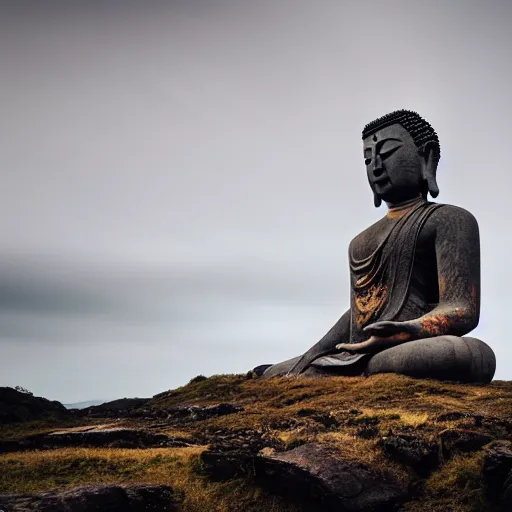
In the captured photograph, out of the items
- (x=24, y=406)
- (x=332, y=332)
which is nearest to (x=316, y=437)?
(x=24, y=406)

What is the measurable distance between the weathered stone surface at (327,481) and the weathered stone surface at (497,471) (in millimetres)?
754

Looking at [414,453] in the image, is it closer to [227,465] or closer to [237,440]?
[227,465]

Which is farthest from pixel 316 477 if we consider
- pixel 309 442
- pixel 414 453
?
pixel 414 453

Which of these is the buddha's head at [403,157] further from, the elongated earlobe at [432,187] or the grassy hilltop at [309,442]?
the grassy hilltop at [309,442]

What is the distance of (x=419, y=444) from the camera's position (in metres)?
6.45

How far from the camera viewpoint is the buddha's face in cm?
1302

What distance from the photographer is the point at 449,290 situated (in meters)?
11.4

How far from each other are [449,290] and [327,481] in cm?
635

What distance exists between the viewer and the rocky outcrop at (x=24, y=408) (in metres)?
10.3

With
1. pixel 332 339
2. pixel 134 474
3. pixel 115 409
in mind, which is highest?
pixel 332 339

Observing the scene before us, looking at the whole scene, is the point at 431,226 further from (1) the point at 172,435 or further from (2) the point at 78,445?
(2) the point at 78,445

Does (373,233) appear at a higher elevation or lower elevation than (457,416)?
higher

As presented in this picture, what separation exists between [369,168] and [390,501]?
28.4 feet

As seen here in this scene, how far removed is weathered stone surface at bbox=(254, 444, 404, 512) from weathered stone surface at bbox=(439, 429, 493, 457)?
2.53 ft
